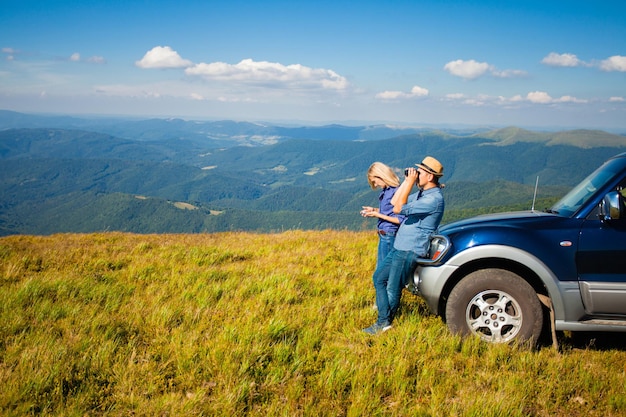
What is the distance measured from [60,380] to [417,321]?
4.01m

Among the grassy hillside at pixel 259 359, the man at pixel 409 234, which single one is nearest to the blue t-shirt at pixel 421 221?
the man at pixel 409 234

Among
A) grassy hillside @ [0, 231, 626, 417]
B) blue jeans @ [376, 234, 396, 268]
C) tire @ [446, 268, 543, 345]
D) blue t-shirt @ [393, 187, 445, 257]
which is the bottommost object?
grassy hillside @ [0, 231, 626, 417]

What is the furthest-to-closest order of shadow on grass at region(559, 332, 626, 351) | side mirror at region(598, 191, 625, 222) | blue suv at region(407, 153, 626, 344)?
shadow on grass at region(559, 332, 626, 351) < blue suv at region(407, 153, 626, 344) < side mirror at region(598, 191, 625, 222)

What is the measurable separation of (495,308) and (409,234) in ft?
4.22

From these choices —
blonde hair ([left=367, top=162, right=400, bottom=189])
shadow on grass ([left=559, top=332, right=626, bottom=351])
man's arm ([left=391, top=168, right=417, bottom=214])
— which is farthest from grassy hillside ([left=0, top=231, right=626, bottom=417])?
blonde hair ([left=367, top=162, right=400, bottom=189])

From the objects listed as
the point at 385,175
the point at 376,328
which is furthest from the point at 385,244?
the point at 376,328

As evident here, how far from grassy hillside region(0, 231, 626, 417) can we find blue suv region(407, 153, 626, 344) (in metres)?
0.34

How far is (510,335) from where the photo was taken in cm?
422

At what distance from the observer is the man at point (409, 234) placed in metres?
4.57

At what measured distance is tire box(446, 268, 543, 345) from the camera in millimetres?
4082

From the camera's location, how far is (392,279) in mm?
4715

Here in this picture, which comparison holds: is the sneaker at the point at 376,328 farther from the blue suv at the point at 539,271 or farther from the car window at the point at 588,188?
the car window at the point at 588,188

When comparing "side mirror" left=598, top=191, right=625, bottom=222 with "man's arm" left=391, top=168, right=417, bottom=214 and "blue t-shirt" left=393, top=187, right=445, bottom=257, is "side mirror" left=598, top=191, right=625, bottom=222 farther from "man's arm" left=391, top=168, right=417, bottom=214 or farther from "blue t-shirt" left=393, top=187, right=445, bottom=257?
"man's arm" left=391, top=168, right=417, bottom=214

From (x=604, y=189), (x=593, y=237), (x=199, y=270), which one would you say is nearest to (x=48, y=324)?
(x=199, y=270)
